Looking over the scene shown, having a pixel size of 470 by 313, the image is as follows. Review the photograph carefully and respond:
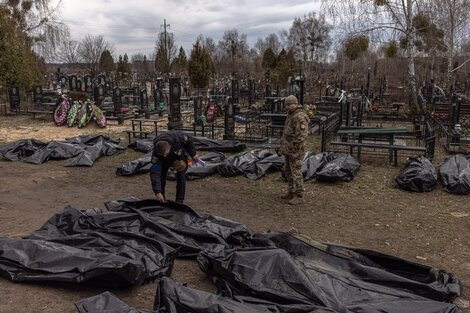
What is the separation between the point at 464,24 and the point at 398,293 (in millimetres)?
22226

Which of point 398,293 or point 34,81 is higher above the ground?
point 34,81

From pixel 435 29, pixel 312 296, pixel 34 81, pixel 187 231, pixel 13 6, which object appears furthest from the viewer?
pixel 13 6

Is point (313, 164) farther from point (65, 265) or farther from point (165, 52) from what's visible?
point (165, 52)

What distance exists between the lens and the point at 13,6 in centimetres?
2758

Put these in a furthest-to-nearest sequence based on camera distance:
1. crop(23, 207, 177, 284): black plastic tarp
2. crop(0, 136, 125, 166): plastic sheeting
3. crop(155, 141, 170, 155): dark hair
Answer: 1. crop(0, 136, 125, 166): plastic sheeting
2. crop(155, 141, 170, 155): dark hair
3. crop(23, 207, 177, 284): black plastic tarp

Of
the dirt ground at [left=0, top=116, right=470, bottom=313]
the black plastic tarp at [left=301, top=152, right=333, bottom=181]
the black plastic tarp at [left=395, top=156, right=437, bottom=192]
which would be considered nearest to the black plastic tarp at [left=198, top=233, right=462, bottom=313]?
the dirt ground at [left=0, top=116, right=470, bottom=313]

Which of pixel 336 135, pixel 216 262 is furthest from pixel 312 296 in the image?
pixel 336 135

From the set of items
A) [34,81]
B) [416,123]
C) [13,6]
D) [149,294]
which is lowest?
[149,294]

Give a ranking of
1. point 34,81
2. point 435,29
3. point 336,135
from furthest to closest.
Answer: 1. point 34,81
2. point 435,29
3. point 336,135

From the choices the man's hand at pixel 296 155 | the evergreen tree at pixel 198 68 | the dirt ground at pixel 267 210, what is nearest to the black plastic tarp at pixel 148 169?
the dirt ground at pixel 267 210

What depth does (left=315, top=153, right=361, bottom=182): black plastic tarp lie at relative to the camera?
26.2 feet

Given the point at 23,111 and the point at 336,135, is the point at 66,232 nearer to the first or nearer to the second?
the point at 336,135

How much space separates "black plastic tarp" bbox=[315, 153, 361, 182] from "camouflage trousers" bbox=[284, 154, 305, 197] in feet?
3.98

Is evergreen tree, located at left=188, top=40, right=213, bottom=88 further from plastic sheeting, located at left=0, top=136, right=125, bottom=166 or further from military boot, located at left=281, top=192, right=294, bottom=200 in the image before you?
military boot, located at left=281, top=192, right=294, bottom=200
